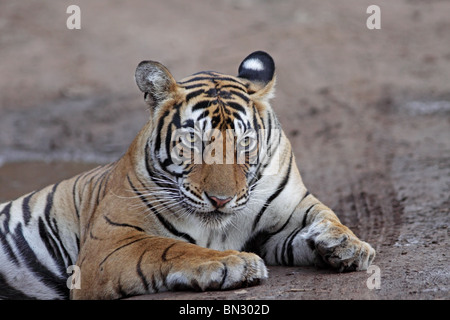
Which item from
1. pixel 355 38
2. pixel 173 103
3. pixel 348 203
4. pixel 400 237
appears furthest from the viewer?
pixel 355 38

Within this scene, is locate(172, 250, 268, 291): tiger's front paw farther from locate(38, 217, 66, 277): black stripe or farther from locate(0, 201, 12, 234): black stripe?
locate(0, 201, 12, 234): black stripe

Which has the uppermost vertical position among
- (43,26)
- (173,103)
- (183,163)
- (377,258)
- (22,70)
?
(43,26)

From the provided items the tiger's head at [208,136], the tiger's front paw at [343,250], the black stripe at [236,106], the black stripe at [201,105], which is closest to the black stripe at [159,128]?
the tiger's head at [208,136]

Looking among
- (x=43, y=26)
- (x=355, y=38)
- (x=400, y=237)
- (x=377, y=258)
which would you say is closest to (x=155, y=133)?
(x=377, y=258)

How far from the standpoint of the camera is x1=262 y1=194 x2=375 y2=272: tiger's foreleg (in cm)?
398

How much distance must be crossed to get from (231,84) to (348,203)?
250cm

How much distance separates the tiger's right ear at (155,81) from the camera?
430cm

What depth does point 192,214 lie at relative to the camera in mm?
4086

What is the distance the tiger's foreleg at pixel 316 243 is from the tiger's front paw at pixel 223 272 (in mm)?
524

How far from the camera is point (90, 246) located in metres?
4.29

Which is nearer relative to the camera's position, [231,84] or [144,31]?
[231,84]

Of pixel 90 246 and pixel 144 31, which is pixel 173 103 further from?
pixel 144 31

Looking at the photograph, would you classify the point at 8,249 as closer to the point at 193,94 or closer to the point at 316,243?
the point at 193,94

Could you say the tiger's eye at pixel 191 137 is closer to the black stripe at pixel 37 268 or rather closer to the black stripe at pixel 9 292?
the black stripe at pixel 37 268
